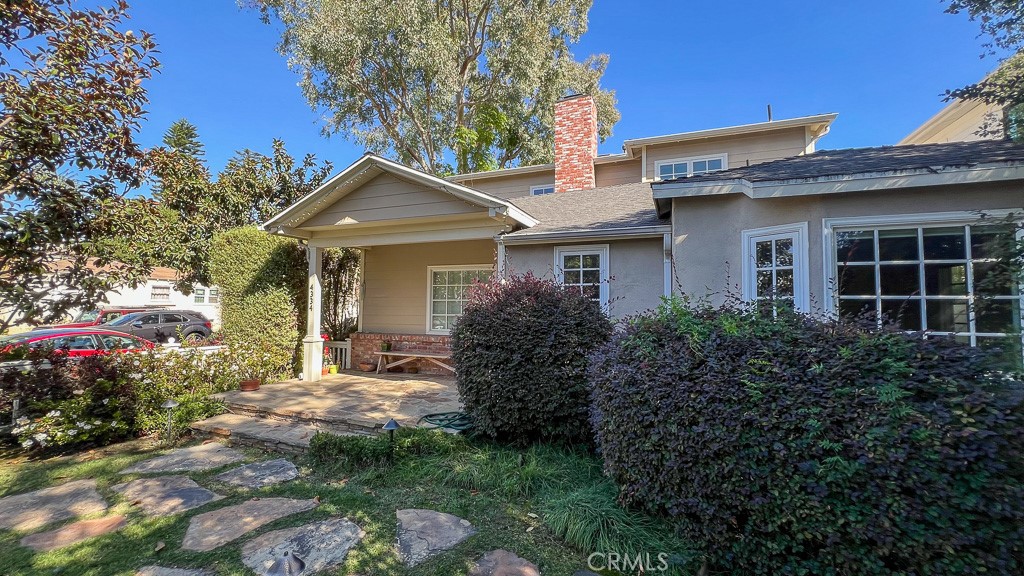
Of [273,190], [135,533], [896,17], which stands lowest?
[135,533]

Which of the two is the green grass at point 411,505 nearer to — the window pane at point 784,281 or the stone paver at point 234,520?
the stone paver at point 234,520

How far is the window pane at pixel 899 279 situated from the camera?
188 inches

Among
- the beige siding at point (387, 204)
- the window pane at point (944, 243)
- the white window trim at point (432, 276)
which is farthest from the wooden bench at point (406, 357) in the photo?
the window pane at point (944, 243)

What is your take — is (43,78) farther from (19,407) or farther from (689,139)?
(689,139)

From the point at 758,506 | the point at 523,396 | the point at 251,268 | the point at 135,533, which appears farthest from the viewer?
the point at 251,268

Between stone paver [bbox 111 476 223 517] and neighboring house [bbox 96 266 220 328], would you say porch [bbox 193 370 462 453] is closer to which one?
stone paver [bbox 111 476 223 517]

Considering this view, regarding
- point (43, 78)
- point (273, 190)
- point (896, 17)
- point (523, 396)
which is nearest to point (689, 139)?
point (896, 17)

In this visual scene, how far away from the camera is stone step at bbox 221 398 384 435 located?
5.80 meters

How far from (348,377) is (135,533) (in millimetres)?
6246

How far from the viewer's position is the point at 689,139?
36.0 ft

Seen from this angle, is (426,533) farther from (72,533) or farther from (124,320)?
(124,320)

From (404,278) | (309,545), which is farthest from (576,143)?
(309,545)

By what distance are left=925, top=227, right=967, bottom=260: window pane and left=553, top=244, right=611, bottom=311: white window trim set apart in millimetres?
3970

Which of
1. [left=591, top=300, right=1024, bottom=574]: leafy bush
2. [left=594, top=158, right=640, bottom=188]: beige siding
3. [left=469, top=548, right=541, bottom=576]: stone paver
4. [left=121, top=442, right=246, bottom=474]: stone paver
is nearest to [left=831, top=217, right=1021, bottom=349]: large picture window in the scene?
[left=591, top=300, right=1024, bottom=574]: leafy bush
